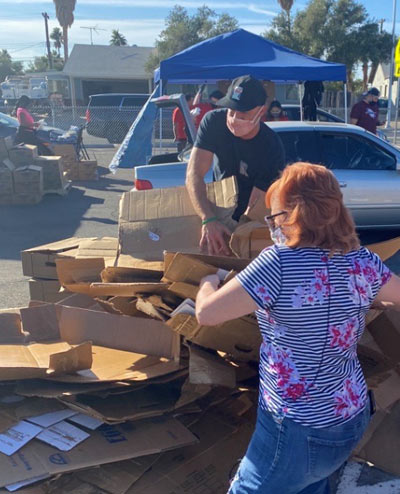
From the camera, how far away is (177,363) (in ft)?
9.24

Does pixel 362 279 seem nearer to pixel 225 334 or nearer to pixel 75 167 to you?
pixel 225 334

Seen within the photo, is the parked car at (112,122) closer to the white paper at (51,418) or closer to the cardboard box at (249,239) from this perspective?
the cardboard box at (249,239)

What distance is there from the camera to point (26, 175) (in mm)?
10305

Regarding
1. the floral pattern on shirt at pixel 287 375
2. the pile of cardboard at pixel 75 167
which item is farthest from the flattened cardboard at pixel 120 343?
the pile of cardboard at pixel 75 167

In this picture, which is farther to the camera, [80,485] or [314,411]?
[80,485]

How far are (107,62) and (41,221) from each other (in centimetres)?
3843

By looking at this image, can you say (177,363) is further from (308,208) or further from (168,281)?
(308,208)

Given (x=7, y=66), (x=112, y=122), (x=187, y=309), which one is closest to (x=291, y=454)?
(x=187, y=309)

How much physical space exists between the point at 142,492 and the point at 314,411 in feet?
3.57

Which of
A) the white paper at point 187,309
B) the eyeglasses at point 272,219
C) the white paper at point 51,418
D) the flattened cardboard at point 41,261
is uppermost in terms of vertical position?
the eyeglasses at point 272,219

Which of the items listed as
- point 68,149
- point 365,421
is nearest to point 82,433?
point 365,421

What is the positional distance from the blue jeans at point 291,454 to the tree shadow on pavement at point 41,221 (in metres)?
5.48

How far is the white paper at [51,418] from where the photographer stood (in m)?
2.72

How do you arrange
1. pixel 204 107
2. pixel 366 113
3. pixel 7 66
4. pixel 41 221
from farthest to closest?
1. pixel 7 66
2. pixel 366 113
3. pixel 204 107
4. pixel 41 221
